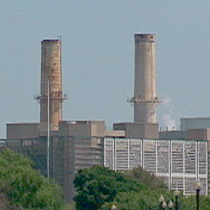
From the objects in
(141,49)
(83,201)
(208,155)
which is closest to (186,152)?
(208,155)

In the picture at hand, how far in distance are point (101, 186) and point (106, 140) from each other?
63.9ft

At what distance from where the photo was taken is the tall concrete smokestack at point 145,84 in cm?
10381

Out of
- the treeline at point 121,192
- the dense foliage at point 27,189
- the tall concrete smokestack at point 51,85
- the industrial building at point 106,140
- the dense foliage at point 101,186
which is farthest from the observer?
the tall concrete smokestack at point 51,85

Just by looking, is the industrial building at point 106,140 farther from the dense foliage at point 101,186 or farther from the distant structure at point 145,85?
the dense foliage at point 101,186

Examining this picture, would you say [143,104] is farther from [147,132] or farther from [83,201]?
[83,201]

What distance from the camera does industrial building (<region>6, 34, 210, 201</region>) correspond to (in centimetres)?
9412

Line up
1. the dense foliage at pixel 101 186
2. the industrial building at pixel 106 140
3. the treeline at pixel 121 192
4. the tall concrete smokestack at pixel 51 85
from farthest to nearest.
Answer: the tall concrete smokestack at pixel 51 85, the industrial building at pixel 106 140, the dense foliage at pixel 101 186, the treeline at pixel 121 192

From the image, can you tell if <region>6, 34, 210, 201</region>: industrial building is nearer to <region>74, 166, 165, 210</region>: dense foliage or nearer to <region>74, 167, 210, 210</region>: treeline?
<region>74, 167, 210, 210</region>: treeline

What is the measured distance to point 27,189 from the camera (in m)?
72.4

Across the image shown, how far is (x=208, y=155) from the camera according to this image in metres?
102

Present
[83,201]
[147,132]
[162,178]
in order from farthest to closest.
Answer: [147,132], [162,178], [83,201]

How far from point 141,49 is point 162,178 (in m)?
14.6

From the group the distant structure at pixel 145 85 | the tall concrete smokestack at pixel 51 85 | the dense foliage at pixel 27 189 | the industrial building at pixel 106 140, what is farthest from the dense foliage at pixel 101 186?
the distant structure at pixel 145 85

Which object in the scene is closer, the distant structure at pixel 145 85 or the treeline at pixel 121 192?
the treeline at pixel 121 192
